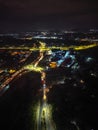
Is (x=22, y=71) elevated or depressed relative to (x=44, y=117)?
depressed

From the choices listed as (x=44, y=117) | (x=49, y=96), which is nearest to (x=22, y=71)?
(x=49, y=96)

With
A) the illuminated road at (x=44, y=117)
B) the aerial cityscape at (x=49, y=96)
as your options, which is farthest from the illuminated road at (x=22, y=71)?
the illuminated road at (x=44, y=117)

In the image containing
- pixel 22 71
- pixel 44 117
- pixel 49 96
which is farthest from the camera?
pixel 22 71

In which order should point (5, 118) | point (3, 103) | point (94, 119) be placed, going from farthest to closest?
point (3, 103)
point (5, 118)
point (94, 119)

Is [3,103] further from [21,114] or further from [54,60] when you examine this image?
[54,60]

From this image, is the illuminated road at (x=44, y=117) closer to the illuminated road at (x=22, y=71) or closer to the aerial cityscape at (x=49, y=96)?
the aerial cityscape at (x=49, y=96)

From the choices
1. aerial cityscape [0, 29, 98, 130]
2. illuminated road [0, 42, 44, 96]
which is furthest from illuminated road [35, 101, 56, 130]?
illuminated road [0, 42, 44, 96]

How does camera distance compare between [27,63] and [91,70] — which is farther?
[27,63]

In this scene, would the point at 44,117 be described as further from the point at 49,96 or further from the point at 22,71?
the point at 22,71

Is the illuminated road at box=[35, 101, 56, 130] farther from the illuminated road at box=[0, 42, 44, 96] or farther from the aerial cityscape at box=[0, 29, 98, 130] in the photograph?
the illuminated road at box=[0, 42, 44, 96]

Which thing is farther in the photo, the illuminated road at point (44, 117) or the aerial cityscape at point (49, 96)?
the aerial cityscape at point (49, 96)

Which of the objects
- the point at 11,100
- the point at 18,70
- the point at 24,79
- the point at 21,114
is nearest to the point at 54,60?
the point at 18,70
